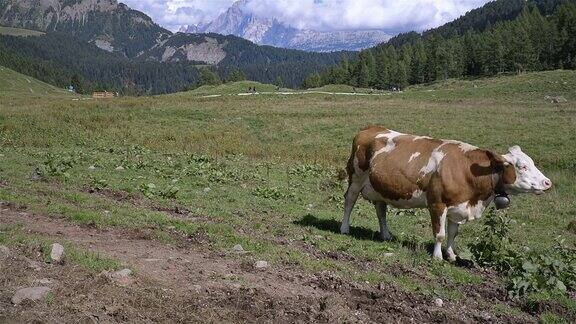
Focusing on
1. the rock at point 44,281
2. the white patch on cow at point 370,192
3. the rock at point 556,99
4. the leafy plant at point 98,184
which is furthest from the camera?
the rock at point 556,99

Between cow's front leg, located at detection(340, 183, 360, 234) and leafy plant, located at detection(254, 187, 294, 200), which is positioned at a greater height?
cow's front leg, located at detection(340, 183, 360, 234)

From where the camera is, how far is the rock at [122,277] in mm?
7340

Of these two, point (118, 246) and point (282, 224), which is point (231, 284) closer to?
point (118, 246)

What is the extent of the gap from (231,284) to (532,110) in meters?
42.0

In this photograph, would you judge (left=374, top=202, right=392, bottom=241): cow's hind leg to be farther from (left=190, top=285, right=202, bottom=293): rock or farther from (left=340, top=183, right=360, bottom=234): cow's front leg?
(left=190, top=285, right=202, bottom=293): rock

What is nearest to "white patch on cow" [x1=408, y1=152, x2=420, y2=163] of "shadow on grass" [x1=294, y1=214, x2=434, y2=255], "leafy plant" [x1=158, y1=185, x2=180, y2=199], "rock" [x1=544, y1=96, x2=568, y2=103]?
"shadow on grass" [x1=294, y1=214, x2=434, y2=255]

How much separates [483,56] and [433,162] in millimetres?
120888

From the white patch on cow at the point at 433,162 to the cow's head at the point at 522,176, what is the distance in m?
1.24

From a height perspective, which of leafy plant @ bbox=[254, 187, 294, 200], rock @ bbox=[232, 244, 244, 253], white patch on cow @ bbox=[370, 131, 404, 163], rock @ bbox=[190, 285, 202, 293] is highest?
white patch on cow @ bbox=[370, 131, 404, 163]

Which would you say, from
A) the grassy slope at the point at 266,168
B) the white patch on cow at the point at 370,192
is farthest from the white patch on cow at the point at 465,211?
the white patch on cow at the point at 370,192

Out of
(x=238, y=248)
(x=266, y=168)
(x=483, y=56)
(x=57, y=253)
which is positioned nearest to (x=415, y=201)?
(x=238, y=248)

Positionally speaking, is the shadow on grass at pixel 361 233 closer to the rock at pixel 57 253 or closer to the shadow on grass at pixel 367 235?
the shadow on grass at pixel 367 235

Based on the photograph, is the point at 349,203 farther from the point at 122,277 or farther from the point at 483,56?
the point at 483,56

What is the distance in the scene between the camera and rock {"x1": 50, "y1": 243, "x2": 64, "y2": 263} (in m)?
7.98
